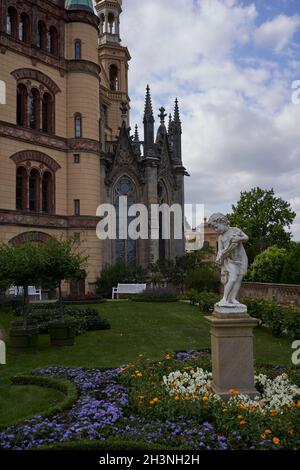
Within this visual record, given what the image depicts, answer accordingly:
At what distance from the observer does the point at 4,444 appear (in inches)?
247

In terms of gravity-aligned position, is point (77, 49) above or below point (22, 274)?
above

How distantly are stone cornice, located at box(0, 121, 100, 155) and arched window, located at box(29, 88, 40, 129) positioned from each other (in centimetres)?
87

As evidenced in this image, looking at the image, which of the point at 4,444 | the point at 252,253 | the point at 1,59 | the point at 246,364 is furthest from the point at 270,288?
the point at 252,253

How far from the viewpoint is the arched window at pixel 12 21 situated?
28625 millimetres

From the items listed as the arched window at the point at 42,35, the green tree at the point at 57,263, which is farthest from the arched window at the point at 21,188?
the green tree at the point at 57,263

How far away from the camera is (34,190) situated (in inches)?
1167

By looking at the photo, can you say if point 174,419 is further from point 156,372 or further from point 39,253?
point 39,253

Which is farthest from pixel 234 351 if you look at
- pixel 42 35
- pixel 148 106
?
pixel 148 106

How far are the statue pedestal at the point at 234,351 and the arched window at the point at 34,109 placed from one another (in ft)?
81.2

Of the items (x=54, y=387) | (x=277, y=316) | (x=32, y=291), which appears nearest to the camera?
(x=54, y=387)

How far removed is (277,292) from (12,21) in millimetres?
23484

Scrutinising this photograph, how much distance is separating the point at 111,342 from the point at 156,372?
5.16 meters

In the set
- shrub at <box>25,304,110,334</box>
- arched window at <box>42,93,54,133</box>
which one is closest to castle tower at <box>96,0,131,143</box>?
arched window at <box>42,93,54,133</box>

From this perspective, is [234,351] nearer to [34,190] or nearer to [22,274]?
[22,274]
